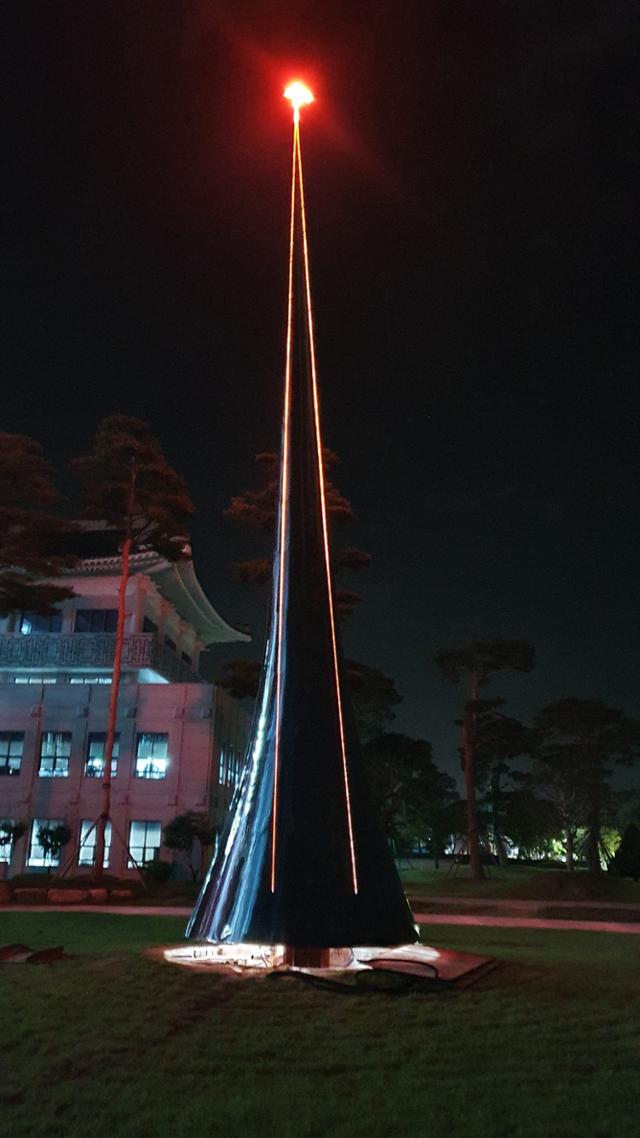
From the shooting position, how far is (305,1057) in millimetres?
4012

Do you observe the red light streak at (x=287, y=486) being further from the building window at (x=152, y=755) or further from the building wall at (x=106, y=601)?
the building wall at (x=106, y=601)

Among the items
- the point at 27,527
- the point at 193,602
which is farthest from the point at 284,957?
the point at 193,602

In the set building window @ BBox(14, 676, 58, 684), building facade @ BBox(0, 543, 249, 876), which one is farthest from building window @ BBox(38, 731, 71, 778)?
building window @ BBox(14, 676, 58, 684)

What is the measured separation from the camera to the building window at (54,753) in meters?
22.1

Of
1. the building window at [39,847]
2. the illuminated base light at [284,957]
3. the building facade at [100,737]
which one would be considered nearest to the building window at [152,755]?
the building facade at [100,737]

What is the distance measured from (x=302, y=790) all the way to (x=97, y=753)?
55.0 feet

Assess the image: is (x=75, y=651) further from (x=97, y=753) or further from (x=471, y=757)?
(x=471, y=757)

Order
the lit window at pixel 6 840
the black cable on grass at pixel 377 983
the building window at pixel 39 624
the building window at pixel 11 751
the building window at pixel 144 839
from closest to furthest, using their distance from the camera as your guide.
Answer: the black cable on grass at pixel 377 983 → the lit window at pixel 6 840 → the building window at pixel 144 839 → the building window at pixel 11 751 → the building window at pixel 39 624

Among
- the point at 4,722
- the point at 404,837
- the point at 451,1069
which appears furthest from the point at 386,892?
the point at 404,837

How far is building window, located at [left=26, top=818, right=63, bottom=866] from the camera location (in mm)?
21172

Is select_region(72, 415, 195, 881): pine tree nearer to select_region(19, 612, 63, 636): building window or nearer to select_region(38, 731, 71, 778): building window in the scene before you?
select_region(38, 731, 71, 778): building window

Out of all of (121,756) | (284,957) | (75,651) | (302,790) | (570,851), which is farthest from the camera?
(570,851)

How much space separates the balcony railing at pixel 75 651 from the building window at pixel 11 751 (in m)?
1.84

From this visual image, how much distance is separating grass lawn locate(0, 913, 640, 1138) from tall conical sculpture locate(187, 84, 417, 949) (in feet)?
2.03
